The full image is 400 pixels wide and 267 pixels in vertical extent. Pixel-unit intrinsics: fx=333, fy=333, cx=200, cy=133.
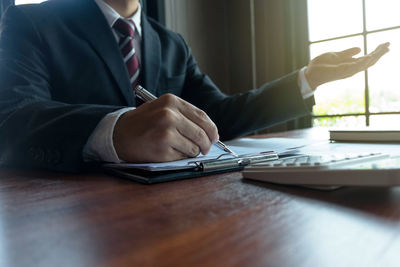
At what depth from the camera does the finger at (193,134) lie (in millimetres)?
439

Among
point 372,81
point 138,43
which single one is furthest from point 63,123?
point 372,81

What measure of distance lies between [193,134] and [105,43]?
0.54 meters

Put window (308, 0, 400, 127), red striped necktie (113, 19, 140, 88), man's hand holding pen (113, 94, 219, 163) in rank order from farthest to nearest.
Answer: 1. window (308, 0, 400, 127)
2. red striped necktie (113, 19, 140, 88)
3. man's hand holding pen (113, 94, 219, 163)

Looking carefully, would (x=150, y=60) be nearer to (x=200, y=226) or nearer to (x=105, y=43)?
(x=105, y=43)

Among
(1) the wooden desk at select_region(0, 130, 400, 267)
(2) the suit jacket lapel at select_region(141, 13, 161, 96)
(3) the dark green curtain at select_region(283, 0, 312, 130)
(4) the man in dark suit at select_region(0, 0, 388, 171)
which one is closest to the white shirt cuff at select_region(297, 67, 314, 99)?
(4) the man in dark suit at select_region(0, 0, 388, 171)

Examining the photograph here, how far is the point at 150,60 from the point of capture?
1002mm

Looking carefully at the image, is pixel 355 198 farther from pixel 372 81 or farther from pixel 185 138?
pixel 372 81

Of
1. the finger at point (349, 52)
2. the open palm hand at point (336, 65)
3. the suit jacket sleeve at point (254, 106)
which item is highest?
the finger at point (349, 52)

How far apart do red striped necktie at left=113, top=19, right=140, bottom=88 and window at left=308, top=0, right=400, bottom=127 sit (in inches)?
53.9

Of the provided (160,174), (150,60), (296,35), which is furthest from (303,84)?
(296,35)

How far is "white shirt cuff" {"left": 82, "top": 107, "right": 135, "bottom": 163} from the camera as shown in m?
0.46

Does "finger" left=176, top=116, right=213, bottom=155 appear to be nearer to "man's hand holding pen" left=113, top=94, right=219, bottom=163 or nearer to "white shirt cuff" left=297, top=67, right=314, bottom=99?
"man's hand holding pen" left=113, top=94, right=219, bottom=163

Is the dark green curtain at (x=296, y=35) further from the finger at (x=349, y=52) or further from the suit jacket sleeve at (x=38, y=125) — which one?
the suit jacket sleeve at (x=38, y=125)

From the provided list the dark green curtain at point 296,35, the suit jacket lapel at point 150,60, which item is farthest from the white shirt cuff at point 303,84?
the dark green curtain at point 296,35
